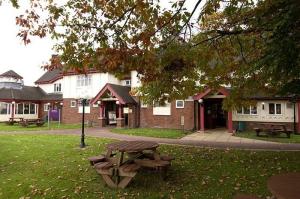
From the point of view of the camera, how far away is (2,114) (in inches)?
1389

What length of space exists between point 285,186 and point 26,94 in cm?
3936

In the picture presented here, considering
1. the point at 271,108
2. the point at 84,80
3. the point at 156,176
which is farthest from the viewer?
the point at 84,80

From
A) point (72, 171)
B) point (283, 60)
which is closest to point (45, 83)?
point (72, 171)

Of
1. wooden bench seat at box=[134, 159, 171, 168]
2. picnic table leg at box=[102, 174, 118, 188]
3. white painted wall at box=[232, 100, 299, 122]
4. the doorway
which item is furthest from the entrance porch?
picnic table leg at box=[102, 174, 118, 188]

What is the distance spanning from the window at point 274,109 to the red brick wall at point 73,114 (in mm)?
16980

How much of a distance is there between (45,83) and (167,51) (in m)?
36.8

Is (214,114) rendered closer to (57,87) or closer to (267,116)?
(267,116)

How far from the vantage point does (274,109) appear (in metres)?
22.7

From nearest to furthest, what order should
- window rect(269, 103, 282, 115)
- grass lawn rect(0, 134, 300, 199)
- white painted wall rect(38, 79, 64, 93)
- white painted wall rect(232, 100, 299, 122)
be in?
grass lawn rect(0, 134, 300, 199) < white painted wall rect(232, 100, 299, 122) < window rect(269, 103, 282, 115) < white painted wall rect(38, 79, 64, 93)

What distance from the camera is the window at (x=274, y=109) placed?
74.0ft

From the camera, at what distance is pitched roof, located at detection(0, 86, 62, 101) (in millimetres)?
35969

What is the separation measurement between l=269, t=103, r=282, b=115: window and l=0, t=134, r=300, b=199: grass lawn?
454 inches

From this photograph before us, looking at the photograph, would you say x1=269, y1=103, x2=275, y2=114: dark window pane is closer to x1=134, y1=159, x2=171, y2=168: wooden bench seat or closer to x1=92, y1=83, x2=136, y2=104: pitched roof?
x1=92, y1=83, x2=136, y2=104: pitched roof

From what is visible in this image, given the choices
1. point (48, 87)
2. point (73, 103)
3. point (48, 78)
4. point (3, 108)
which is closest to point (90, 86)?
point (73, 103)
